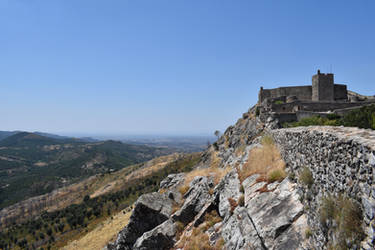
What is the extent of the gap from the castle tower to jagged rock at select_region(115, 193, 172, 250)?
2984 centimetres

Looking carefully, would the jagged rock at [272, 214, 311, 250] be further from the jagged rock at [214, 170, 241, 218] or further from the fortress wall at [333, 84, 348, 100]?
the fortress wall at [333, 84, 348, 100]

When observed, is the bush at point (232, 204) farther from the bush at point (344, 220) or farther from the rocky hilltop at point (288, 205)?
the bush at point (344, 220)

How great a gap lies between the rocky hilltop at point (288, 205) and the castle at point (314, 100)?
1233cm

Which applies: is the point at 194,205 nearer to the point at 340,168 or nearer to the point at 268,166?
the point at 268,166

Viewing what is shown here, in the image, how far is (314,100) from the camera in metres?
32.5

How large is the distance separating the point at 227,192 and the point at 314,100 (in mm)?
28428

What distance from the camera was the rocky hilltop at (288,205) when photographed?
14.3 ft

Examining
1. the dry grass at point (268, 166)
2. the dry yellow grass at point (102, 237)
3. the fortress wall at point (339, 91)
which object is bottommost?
the dry yellow grass at point (102, 237)

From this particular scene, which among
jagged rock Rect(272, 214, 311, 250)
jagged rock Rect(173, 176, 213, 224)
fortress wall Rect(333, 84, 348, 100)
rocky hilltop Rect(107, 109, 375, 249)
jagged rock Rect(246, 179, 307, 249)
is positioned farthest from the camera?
fortress wall Rect(333, 84, 348, 100)

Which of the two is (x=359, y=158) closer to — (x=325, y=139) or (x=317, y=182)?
(x=325, y=139)

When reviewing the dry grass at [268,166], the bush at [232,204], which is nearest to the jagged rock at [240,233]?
the bush at [232,204]

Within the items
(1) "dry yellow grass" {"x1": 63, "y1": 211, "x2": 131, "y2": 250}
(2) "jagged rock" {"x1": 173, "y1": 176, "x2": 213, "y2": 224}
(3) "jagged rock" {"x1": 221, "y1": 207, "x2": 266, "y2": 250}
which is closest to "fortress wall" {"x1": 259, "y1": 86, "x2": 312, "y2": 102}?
(2) "jagged rock" {"x1": 173, "y1": 176, "x2": 213, "y2": 224}

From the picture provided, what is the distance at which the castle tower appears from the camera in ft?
100

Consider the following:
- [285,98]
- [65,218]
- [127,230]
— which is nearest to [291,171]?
[127,230]
